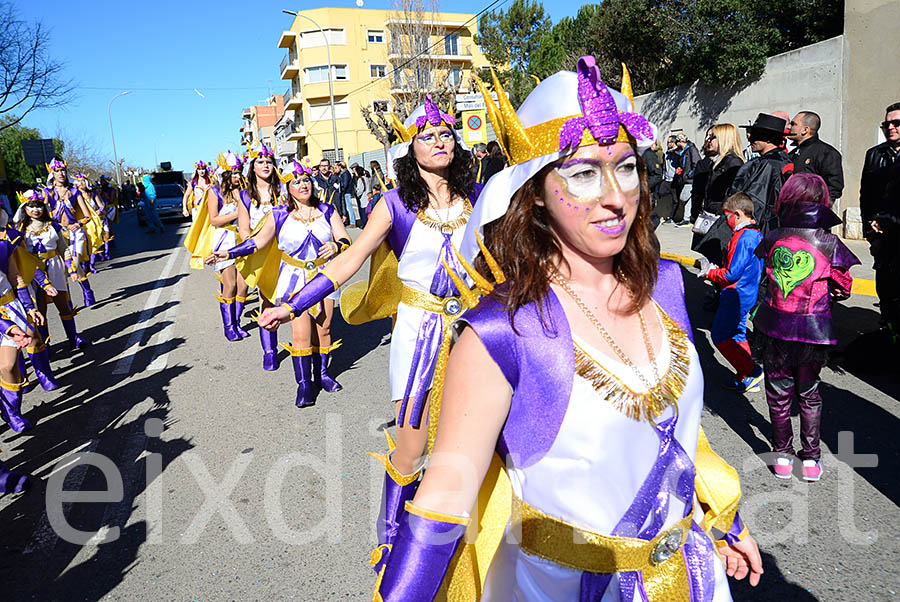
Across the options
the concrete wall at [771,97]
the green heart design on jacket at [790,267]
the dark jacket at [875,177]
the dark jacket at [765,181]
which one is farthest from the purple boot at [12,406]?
the concrete wall at [771,97]

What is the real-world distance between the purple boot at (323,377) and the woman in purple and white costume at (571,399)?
14.9 ft

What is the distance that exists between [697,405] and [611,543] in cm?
40

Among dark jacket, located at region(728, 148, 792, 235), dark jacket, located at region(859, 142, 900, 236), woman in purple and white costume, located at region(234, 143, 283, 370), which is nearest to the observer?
dark jacket, located at region(859, 142, 900, 236)

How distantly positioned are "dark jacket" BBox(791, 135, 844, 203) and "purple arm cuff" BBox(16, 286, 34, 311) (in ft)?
23.6

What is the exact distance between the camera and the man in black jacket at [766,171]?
607cm

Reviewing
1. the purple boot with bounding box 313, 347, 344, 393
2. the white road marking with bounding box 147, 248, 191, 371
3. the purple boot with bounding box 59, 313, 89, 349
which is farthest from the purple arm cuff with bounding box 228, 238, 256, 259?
the purple boot with bounding box 59, 313, 89, 349

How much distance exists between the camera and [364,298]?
3.77 meters

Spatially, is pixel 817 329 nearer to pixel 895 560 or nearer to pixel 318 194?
pixel 895 560

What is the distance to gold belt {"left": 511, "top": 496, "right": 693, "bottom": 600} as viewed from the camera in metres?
1.43

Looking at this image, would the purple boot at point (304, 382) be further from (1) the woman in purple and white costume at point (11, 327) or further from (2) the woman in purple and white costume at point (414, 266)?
(2) the woman in purple and white costume at point (414, 266)

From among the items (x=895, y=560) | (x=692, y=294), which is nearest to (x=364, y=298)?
(x=895, y=560)

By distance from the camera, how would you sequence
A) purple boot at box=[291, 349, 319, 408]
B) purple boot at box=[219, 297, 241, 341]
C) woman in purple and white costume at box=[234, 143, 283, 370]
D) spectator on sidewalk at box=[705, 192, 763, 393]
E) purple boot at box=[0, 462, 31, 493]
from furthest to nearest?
purple boot at box=[219, 297, 241, 341] < woman in purple and white costume at box=[234, 143, 283, 370] < purple boot at box=[291, 349, 319, 408] < spectator on sidewalk at box=[705, 192, 763, 393] < purple boot at box=[0, 462, 31, 493]

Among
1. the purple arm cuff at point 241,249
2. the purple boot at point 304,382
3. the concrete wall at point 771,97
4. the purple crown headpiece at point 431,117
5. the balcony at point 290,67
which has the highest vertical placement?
the balcony at point 290,67

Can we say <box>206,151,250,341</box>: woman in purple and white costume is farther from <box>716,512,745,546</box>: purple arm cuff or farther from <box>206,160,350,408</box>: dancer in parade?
<box>716,512,745,546</box>: purple arm cuff
